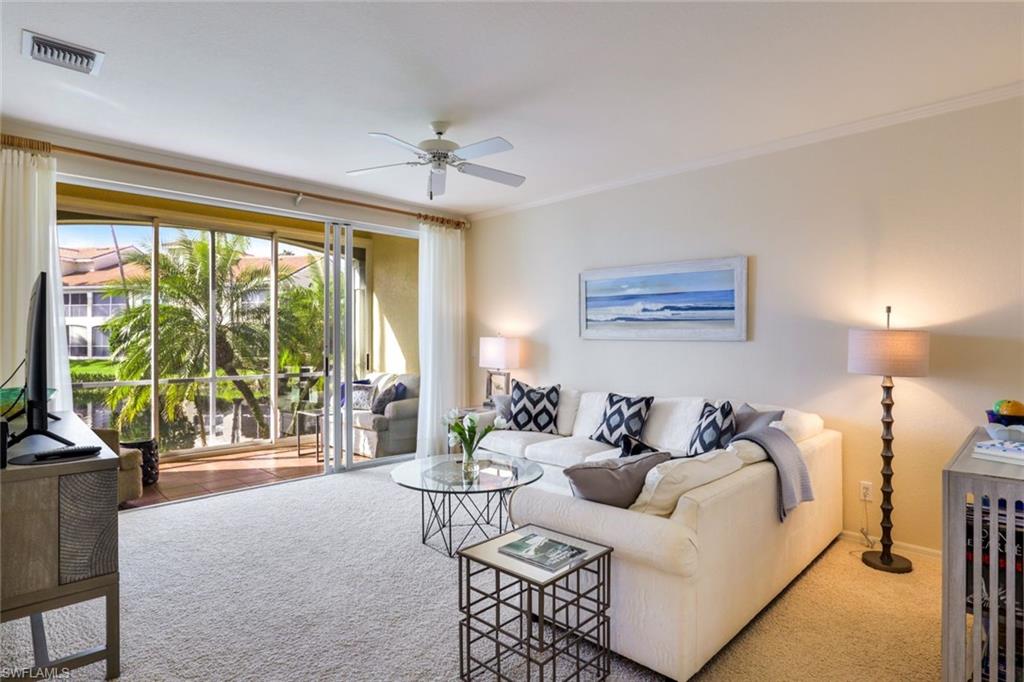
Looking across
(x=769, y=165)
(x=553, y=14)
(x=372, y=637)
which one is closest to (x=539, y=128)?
(x=553, y=14)

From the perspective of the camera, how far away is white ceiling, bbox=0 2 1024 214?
2.36m

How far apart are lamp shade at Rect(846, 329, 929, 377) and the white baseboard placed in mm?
1152

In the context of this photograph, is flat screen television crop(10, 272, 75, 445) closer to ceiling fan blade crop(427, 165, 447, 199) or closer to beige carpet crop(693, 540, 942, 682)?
ceiling fan blade crop(427, 165, 447, 199)

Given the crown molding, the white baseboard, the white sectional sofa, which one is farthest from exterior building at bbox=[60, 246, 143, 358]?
the white baseboard

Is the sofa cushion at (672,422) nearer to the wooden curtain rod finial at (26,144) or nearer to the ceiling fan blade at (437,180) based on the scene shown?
the ceiling fan blade at (437,180)

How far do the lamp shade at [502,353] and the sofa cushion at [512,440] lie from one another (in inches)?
35.0

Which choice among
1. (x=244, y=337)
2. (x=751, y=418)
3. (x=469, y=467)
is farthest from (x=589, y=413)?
(x=244, y=337)

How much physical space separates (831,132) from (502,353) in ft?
10.7

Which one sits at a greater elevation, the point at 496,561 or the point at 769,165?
the point at 769,165

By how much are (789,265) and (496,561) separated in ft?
10.1

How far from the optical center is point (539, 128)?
11.9ft

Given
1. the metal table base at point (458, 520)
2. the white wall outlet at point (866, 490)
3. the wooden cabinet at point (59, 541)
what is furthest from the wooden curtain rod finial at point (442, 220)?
the white wall outlet at point (866, 490)

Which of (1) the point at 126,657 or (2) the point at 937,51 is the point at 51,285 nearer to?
(1) the point at 126,657

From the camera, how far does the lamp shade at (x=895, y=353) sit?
303 centimetres
